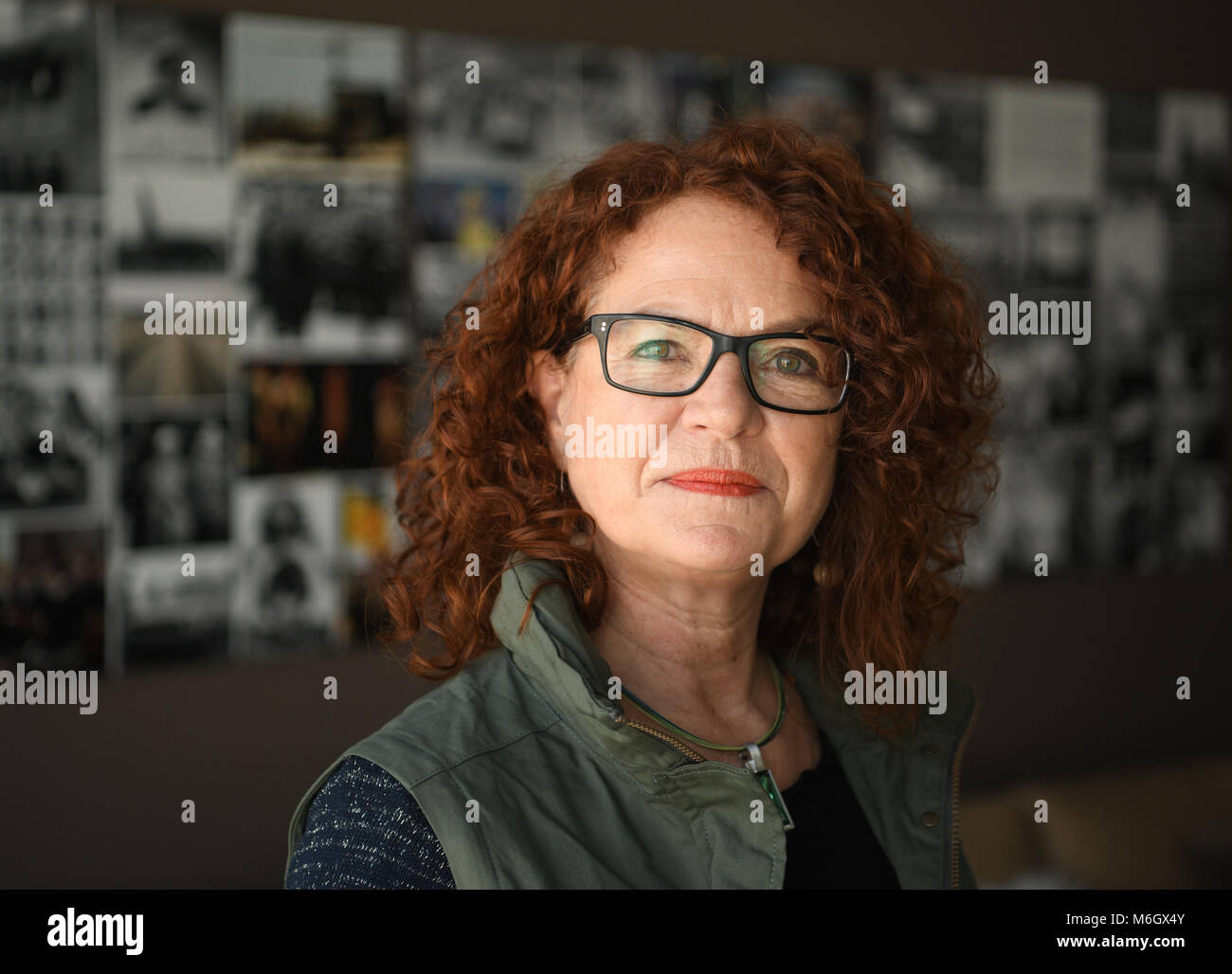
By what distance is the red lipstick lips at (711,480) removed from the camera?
3.63ft

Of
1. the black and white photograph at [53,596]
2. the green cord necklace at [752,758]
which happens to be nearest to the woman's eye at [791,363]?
the green cord necklace at [752,758]

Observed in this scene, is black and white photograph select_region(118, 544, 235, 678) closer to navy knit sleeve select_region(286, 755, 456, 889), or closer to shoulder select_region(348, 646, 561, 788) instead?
shoulder select_region(348, 646, 561, 788)

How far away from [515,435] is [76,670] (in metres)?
A: 1.36

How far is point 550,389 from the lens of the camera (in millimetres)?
1256

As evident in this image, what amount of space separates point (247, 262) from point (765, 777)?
159cm

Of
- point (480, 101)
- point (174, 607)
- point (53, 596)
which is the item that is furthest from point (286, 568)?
point (480, 101)

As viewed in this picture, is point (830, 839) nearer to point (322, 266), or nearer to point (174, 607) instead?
point (174, 607)

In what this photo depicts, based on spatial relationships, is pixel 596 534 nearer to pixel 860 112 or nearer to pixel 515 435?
pixel 515 435

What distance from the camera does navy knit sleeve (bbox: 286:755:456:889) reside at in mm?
923

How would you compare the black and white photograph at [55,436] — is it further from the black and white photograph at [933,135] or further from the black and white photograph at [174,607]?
the black and white photograph at [933,135]

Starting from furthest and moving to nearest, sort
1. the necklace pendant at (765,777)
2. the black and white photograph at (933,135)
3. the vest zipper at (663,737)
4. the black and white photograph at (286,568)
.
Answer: the black and white photograph at (933,135) < the black and white photograph at (286,568) < the necklace pendant at (765,777) < the vest zipper at (663,737)
